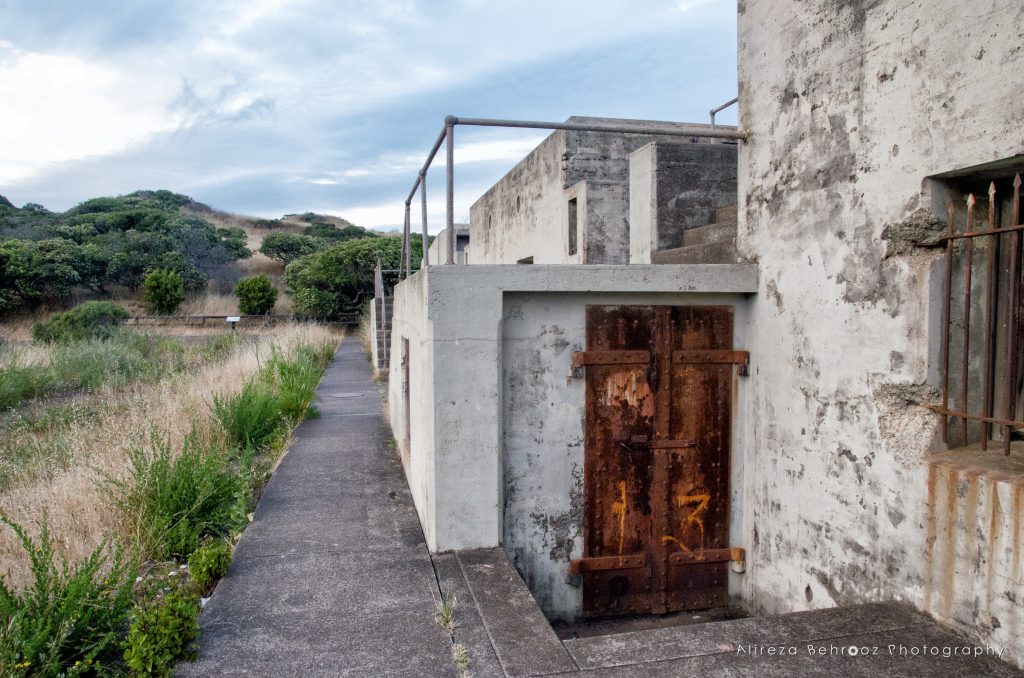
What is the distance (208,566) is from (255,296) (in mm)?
25449

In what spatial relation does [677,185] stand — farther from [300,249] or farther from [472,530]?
[300,249]

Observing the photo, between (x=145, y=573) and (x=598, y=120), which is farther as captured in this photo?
(x=598, y=120)

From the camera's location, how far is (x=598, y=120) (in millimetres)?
10203

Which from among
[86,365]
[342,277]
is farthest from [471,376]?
[342,277]

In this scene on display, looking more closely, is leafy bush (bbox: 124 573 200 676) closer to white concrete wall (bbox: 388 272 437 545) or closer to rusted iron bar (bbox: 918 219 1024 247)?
white concrete wall (bbox: 388 272 437 545)

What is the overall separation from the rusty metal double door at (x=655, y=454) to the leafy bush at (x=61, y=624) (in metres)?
2.55

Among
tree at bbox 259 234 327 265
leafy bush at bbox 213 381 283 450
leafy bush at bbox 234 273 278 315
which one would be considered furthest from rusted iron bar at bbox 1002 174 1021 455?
tree at bbox 259 234 327 265

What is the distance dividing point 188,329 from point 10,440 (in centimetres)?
1681

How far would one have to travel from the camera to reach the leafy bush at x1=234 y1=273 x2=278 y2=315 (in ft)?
91.1

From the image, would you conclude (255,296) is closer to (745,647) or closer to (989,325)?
(745,647)

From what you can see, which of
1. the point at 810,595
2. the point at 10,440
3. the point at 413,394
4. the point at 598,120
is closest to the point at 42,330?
the point at 10,440

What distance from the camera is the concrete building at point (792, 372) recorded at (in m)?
2.99

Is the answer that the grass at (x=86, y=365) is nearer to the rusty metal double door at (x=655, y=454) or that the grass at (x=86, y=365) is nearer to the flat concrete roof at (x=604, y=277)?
the flat concrete roof at (x=604, y=277)

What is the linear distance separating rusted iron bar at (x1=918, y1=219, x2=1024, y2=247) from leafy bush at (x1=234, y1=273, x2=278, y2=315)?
27269 millimetres
